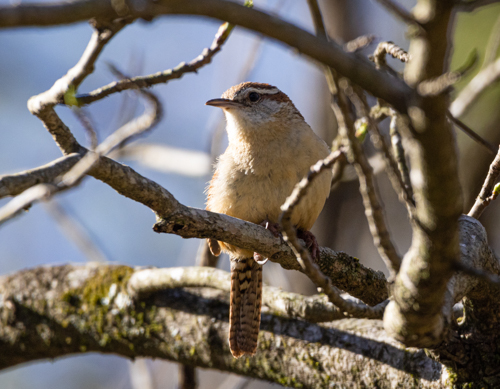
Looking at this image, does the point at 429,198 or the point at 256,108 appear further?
the point at 256,108

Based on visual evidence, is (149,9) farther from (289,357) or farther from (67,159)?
(289,357)

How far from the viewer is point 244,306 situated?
12.5 feet

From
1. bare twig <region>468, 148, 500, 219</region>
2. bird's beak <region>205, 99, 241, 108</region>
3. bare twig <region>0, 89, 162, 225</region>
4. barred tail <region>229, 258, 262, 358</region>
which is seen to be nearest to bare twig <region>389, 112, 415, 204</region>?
bare twig <region>468, 148, 500, 219</region>

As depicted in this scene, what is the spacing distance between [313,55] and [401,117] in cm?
30

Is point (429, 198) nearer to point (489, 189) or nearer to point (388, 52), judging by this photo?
point (489, 189)

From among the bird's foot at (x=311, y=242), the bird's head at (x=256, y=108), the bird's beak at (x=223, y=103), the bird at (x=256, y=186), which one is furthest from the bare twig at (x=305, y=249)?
the bird's beak at (x=223, y=103)

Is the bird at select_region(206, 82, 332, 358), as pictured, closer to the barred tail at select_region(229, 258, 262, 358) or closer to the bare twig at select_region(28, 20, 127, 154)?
the barred tail at select_region(229, 258, 262, 358)

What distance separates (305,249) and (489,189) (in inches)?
50.9

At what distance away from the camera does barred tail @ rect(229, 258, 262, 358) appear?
3551 millimetres

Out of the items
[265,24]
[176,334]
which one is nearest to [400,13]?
[265,24]

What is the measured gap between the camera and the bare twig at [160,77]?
227 centimetres

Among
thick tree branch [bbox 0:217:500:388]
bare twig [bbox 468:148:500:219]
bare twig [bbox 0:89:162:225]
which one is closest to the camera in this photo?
bare twig [bbox 0:89:162:225]

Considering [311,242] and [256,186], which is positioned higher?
[256,186]

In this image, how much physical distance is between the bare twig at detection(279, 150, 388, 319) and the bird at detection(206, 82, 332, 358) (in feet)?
3.53
